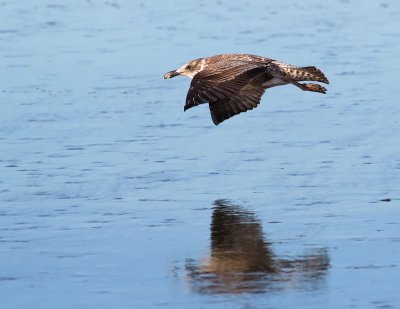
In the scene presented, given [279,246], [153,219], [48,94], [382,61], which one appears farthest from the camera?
[382,61]

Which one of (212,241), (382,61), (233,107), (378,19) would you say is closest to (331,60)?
(382,61)

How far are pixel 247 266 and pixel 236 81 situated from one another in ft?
8.17

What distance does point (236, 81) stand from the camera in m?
8.74

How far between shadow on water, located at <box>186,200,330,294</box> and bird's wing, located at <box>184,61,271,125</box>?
131 cm

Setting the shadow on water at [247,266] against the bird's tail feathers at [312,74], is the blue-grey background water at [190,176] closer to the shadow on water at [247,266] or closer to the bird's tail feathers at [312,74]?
the shadow on water at [247,266]

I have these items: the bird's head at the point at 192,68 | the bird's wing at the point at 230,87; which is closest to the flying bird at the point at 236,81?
the bird's wing at the point at 230,87

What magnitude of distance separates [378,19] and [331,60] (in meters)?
2.74

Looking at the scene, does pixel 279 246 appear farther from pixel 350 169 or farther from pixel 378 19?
pixel 378 19

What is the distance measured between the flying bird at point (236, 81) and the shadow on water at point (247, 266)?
1312mm

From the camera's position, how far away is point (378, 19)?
49.8 ft

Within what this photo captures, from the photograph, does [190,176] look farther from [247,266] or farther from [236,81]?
[247,266]

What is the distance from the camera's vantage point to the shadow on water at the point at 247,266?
611 centimetres

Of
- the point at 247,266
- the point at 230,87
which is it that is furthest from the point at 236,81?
the point at 247,266

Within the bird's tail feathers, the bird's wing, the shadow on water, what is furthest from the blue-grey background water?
the bird's tail feathers
